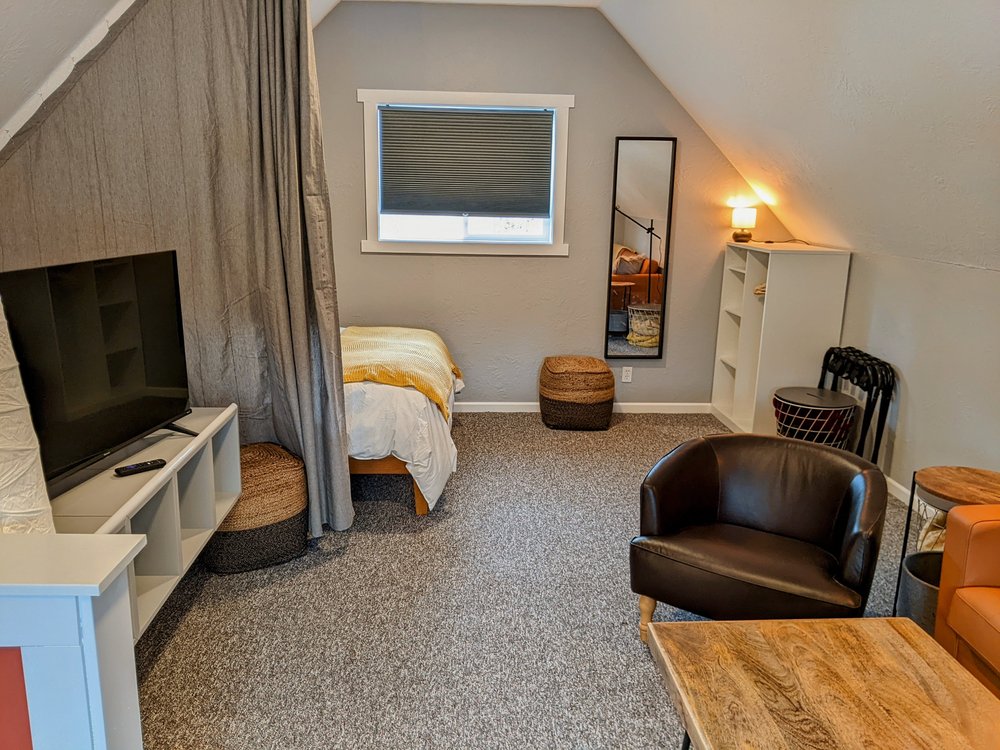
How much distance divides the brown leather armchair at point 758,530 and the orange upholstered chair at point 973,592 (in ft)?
0.66

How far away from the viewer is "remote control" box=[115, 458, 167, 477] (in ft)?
7.18

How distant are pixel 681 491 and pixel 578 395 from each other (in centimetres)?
224

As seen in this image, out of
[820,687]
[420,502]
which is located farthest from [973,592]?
[420,502]

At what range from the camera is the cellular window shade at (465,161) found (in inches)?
190

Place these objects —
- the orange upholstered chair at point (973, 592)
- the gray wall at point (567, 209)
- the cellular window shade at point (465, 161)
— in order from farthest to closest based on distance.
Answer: the cellular window shade at point (465, 161), the gray wall at point (567, 209), the orange upholstered chair at point (973, 592)

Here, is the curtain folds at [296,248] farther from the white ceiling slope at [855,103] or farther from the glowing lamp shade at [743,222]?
the glowing lamp shade at [743,222]

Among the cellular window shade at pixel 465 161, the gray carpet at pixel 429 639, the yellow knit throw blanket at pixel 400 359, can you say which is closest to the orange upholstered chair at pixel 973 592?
the gray carpet at pixel 429 639

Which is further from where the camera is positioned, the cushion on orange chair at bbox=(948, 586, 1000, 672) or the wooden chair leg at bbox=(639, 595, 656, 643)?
the wooden chair leg at bbox=(639, 595, 656, 643)

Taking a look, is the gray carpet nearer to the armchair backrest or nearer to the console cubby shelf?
the console cubby shelf

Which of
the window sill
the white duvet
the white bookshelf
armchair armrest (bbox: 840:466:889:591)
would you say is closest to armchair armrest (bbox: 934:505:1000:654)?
armchair armrest (bbox: 840:466:889:591)

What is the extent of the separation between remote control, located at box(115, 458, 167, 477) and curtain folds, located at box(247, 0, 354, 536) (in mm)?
812

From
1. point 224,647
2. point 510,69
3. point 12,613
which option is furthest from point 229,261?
point 510,69

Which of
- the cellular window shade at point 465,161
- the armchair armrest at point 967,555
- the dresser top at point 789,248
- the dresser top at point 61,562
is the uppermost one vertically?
the cellular window shade at point 465,161

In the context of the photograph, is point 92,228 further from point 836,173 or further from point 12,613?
point 836,173
